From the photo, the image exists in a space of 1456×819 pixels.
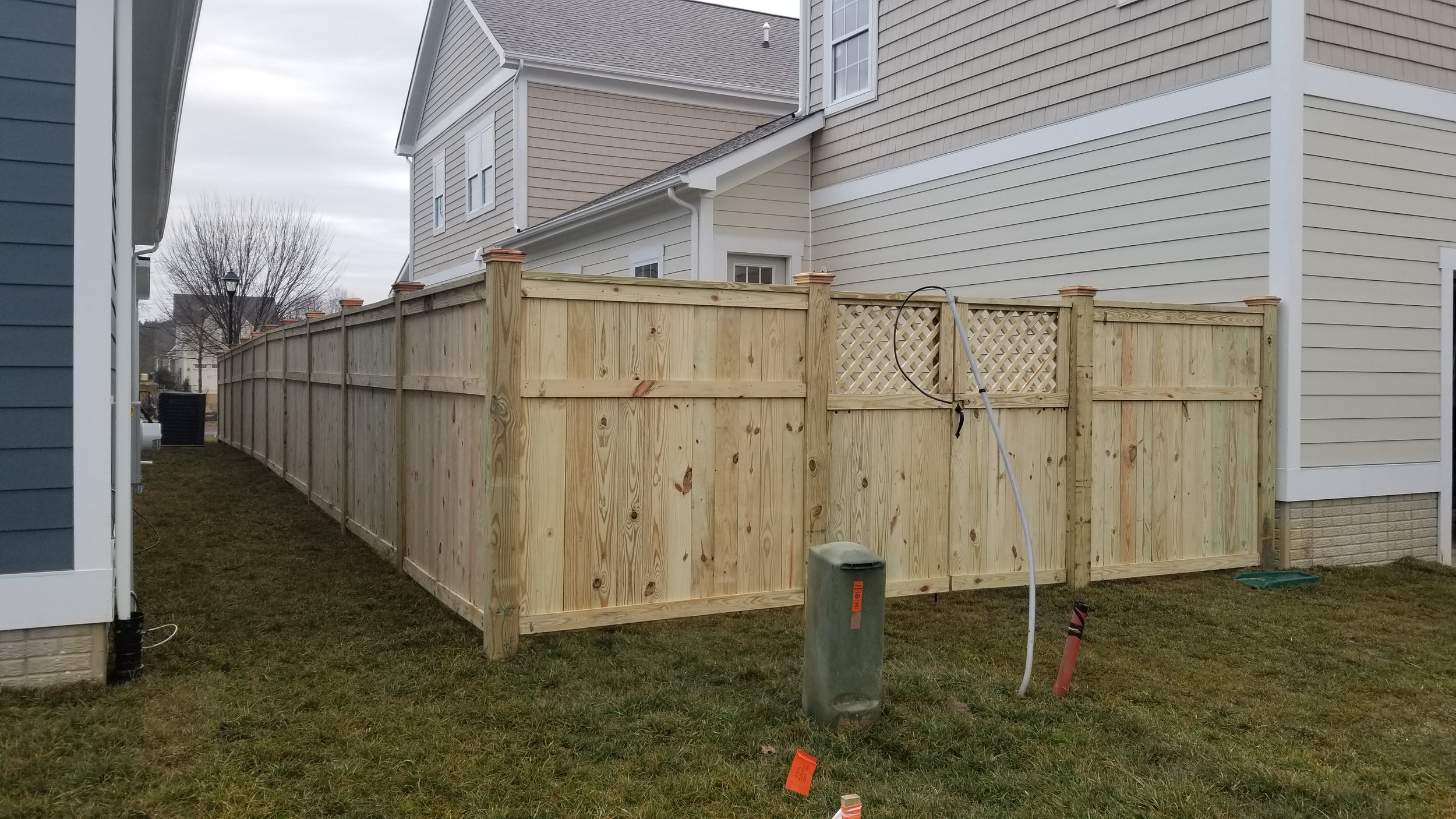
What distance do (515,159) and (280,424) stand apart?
5404 millimetres

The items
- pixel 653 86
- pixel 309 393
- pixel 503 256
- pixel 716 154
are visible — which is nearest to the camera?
pixel 503 256

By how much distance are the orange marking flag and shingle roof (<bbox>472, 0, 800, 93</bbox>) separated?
13.7 m

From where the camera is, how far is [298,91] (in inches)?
1497

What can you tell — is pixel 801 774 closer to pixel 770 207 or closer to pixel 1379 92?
pixel 1379 92

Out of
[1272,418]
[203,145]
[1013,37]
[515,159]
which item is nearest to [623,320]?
[1272,418]

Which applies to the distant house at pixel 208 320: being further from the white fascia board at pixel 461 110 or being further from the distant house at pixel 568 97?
the distant house at pixel 568 97

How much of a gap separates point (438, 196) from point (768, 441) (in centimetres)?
1558

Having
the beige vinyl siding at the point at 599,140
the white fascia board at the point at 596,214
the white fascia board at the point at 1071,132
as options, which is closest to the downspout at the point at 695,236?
the white fascia board at the point at 596,214

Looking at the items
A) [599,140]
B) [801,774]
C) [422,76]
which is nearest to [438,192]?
[422,76]

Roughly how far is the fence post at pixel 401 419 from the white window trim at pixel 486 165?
10028 mm

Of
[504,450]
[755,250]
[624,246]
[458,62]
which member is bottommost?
[504,450]

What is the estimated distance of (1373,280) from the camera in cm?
779

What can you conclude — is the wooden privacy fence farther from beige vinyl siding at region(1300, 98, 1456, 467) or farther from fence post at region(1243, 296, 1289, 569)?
beige vinyl siding at region(1300, 98, 1456, 467)

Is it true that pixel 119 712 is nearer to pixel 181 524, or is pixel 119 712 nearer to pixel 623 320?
pixel 623 320
